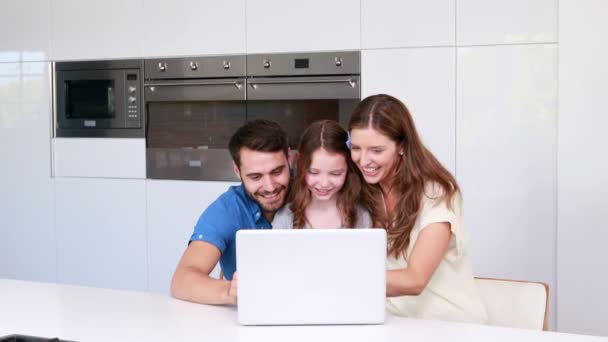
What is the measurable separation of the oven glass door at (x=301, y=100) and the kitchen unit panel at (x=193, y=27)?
10.0 inches

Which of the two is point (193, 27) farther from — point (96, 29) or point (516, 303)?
point (516, 303)

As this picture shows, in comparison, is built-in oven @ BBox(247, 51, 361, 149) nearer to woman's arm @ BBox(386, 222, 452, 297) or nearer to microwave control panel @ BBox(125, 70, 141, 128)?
microwave control panel @ BBox(125, 70, 141, 128)

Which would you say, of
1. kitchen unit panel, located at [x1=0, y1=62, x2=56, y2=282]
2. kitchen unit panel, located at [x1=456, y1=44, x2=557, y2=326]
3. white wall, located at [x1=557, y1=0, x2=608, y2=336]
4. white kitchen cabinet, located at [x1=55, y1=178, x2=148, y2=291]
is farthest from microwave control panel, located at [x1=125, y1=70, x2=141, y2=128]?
white wall, located at [x1=557, y1=0, x2=608, y2=336]

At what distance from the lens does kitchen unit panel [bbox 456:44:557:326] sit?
356 centimetres

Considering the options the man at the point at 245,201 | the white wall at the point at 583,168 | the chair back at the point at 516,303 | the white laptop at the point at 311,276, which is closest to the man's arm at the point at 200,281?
the man at the point at 245,201

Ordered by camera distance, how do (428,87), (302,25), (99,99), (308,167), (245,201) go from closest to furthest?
(308,167), (245,201), (428,87), (302,25), (99,99)

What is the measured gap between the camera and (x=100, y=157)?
14.8 ft

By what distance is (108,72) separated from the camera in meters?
4.49

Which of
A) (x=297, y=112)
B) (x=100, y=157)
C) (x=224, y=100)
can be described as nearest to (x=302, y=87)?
(x=297, y=112)

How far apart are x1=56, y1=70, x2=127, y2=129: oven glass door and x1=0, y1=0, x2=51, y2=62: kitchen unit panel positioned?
0.21m

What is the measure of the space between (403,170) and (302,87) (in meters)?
1.87

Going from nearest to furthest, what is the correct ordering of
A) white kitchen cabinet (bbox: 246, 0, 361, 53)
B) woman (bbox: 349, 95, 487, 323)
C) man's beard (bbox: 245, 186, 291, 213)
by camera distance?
woman (bbox: 349, 95, 487, 323), man's beard (bbox: 245, 186, 291, 213), white kitchen cabinet (bbox: 246, 0, 361, 53)

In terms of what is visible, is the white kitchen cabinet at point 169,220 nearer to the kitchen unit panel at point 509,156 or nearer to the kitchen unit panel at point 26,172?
the kitchen unit panel at point 26,172

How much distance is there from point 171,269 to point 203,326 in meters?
2.55
